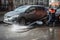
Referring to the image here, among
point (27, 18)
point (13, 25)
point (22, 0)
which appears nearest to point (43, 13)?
point (27, 18)

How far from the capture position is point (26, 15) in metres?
16.6

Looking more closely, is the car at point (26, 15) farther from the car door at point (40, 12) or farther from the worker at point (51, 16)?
the worker at point (51, 16)

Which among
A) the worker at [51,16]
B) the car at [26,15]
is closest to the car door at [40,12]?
the car at [26,15]

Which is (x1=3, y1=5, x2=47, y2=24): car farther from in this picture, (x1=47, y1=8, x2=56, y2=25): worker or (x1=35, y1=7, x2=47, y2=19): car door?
(x1=47, y1=8, x2=56, y2=25): worker

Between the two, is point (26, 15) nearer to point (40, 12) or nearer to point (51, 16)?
point (40, 12)

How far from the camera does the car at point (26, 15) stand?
1633cm

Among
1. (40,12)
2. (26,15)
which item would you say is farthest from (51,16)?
(26,15)

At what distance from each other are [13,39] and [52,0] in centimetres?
1132

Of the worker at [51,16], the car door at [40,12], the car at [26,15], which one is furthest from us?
the car door at [40,12]

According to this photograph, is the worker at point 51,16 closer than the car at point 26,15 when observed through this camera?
No

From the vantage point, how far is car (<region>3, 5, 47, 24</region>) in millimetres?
16328

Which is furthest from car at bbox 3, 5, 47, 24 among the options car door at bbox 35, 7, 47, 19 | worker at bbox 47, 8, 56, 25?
worker at bbox 47, 8, 56, 25

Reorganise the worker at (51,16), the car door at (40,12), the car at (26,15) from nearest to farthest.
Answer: the car at (26,15) → the worker at (51,16) → the car door at (40,12)

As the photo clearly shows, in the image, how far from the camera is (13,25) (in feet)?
54.3
